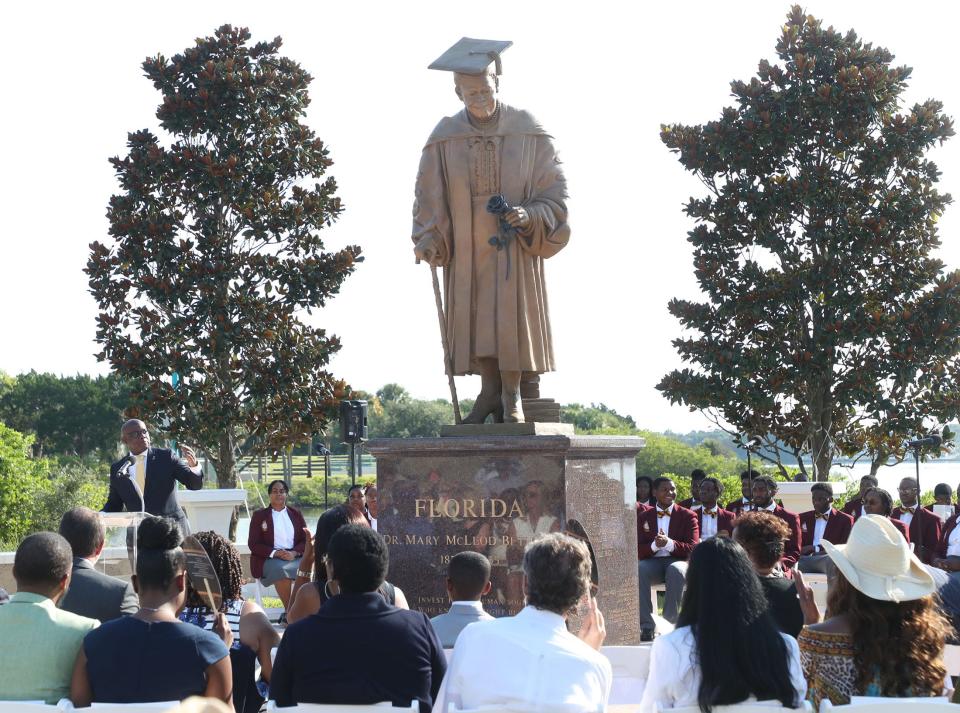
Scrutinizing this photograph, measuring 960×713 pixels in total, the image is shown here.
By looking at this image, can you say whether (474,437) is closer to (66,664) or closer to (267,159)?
(66,664)

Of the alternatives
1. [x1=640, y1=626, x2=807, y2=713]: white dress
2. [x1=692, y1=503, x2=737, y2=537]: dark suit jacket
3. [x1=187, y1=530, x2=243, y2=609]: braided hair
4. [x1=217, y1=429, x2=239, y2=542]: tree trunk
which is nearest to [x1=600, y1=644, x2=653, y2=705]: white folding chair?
[x1=640, y1=626, x2=807, y2=713]: white dress

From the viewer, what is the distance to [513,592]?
693cm

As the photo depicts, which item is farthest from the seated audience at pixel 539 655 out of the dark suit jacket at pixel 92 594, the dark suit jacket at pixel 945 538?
the dark suit jacket at pixel 945 538

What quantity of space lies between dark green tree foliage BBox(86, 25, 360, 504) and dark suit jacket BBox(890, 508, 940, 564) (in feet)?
24.6

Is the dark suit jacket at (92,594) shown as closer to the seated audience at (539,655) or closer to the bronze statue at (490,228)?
the seated audience at (539,655)

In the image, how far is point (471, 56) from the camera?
7.61m

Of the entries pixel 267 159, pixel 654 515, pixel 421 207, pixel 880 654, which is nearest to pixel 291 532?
pixel 654 515

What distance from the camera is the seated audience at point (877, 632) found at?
3906mm

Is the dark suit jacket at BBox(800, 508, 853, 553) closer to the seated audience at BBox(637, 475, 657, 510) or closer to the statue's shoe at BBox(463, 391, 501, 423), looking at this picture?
the seated audience at BBox(637, 475, 657, 510)

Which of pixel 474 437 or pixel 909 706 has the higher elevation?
pixel 474 437

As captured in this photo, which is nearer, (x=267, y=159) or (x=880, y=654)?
(x=880, y=654)

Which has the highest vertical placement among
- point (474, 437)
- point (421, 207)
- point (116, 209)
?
point (116, 209)

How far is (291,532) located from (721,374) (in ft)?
21.6

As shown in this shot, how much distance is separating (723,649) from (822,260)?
1208 centimetres
